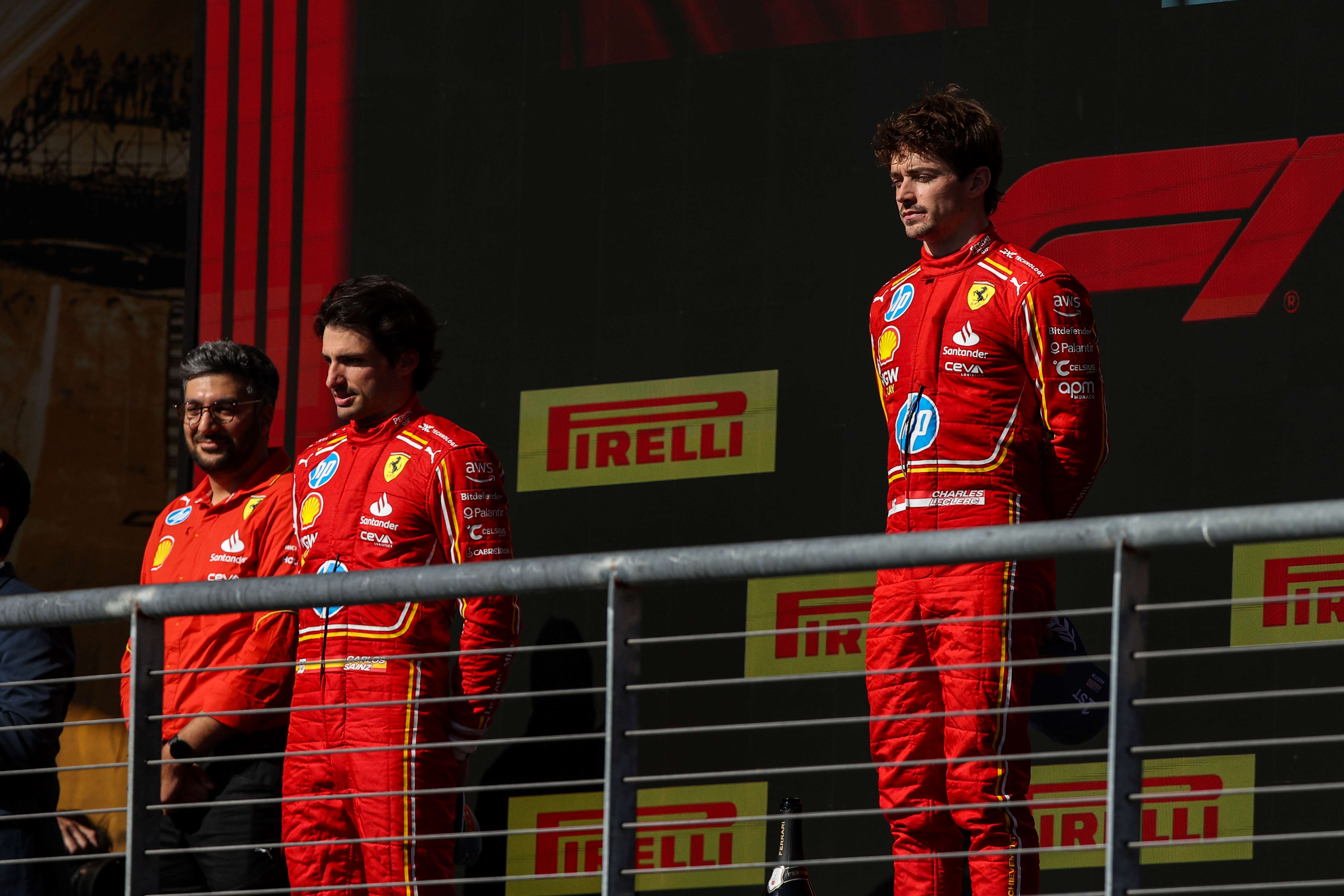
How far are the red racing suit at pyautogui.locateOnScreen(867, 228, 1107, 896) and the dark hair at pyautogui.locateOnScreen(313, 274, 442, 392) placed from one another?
953 mm

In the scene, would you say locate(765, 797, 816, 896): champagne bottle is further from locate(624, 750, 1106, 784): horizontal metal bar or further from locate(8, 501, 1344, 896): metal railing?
locate(8, 501, 1344, 896): metal railing

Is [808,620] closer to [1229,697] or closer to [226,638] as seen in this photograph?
[226,638]

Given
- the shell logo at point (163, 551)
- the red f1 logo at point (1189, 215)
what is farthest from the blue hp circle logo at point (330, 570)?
the red f1 logo at point (1189, 215)

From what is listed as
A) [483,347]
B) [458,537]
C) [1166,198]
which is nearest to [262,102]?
[483,347]

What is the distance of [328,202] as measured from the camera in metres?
4.66

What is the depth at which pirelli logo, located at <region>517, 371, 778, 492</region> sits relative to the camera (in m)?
4.06

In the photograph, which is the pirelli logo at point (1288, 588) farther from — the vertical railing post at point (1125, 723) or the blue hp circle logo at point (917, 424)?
the vertical railing post at point (1125, 723)

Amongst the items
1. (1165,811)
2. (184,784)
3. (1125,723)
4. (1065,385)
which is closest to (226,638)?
(184,784)

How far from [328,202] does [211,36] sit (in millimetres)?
638

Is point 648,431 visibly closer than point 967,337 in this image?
No

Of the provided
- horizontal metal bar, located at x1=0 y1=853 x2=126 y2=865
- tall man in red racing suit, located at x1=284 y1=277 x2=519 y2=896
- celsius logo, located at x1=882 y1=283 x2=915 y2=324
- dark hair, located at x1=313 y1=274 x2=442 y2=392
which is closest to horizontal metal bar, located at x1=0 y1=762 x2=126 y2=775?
horizontal metal bar, located at x1=0 y1=853 x2=126 y2=865

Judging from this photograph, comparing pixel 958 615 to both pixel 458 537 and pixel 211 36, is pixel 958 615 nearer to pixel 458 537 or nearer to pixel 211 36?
pixel 458 537

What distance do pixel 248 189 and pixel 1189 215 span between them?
8.08 feet

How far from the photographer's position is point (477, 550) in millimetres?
3148
